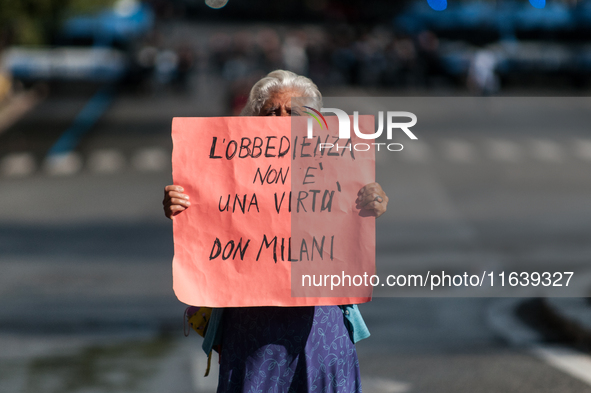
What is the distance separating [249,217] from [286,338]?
497 mm

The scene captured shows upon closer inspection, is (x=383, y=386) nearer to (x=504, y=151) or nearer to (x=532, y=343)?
(x=532, y=343)

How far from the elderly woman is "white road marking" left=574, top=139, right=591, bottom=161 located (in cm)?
1851

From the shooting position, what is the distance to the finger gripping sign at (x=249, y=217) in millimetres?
3164

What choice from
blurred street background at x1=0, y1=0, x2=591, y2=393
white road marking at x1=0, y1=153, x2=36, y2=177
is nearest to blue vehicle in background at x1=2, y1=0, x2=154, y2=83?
blurred street background at x1=0, y1=0, x2=591, y2=393

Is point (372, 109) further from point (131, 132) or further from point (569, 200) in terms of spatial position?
point (569, 200)

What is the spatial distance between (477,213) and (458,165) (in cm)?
567

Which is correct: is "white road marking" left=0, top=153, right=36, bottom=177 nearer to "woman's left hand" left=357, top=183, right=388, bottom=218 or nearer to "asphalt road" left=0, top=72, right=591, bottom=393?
"asphalt road" left=0, top=72, right=591, bottom=393

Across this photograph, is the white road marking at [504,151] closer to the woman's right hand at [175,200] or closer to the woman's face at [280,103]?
the woman's face at [280,103]

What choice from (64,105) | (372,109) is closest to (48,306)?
(372,109)

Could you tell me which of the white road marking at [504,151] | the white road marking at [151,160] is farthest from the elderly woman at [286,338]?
the white road marking at [504,151]

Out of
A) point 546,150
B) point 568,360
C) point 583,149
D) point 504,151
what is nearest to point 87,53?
point 504,151

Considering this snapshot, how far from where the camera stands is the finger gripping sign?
3164 millimetres

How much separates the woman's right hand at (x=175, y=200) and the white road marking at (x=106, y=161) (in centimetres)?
1645

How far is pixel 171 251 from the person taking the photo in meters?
11.2
